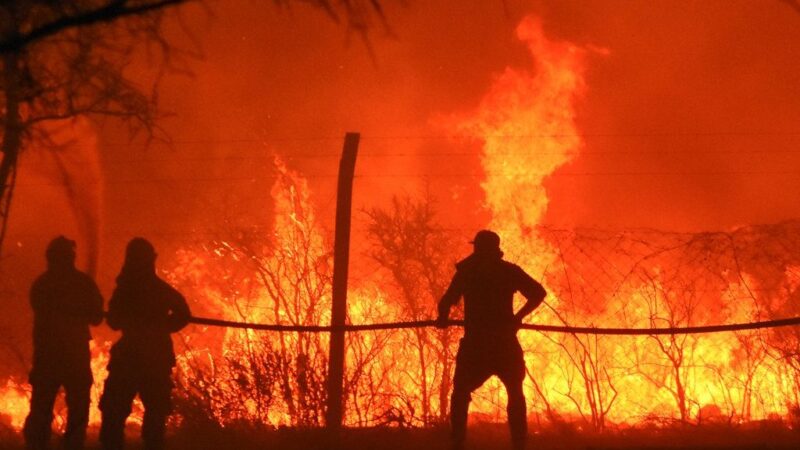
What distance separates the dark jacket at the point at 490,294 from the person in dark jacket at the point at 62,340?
9.29 ft

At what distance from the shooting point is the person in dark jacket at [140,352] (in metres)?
8.29

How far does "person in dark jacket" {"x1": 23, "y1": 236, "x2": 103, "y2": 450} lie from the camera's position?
8633 millimetres

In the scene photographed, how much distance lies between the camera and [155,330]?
27.6 feet

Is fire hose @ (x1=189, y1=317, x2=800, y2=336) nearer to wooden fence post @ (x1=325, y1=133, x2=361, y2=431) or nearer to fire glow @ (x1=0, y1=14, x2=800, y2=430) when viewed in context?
wooden fence post @ (x1=325, y1=133, x2=361, y2=431)

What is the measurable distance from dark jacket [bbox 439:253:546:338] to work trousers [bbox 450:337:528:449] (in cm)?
10

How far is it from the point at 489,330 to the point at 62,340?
3.33m

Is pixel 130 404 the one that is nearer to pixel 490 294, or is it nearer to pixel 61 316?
pixel 61 316

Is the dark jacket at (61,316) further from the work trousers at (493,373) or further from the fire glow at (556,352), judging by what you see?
the work trousers at (493,373)

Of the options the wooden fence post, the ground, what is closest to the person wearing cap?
the ground

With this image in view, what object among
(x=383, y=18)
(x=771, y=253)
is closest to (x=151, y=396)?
(x=383, y=18)

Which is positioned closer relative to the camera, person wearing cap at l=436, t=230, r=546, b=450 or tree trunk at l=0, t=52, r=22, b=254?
tree trunk at l=0, t=52, r=22, b=254

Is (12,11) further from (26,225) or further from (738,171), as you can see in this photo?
(738,171)

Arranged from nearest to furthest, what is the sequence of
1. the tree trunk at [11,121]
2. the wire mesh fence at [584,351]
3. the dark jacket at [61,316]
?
1. the tree trunk at [11,121]
2. the dark jacket at [61,316]
3. the wire mesh fence at [584,351]

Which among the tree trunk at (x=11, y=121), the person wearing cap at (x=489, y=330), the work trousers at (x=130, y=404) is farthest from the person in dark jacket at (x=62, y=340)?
the person wearing cap at (x=489, y=330)
